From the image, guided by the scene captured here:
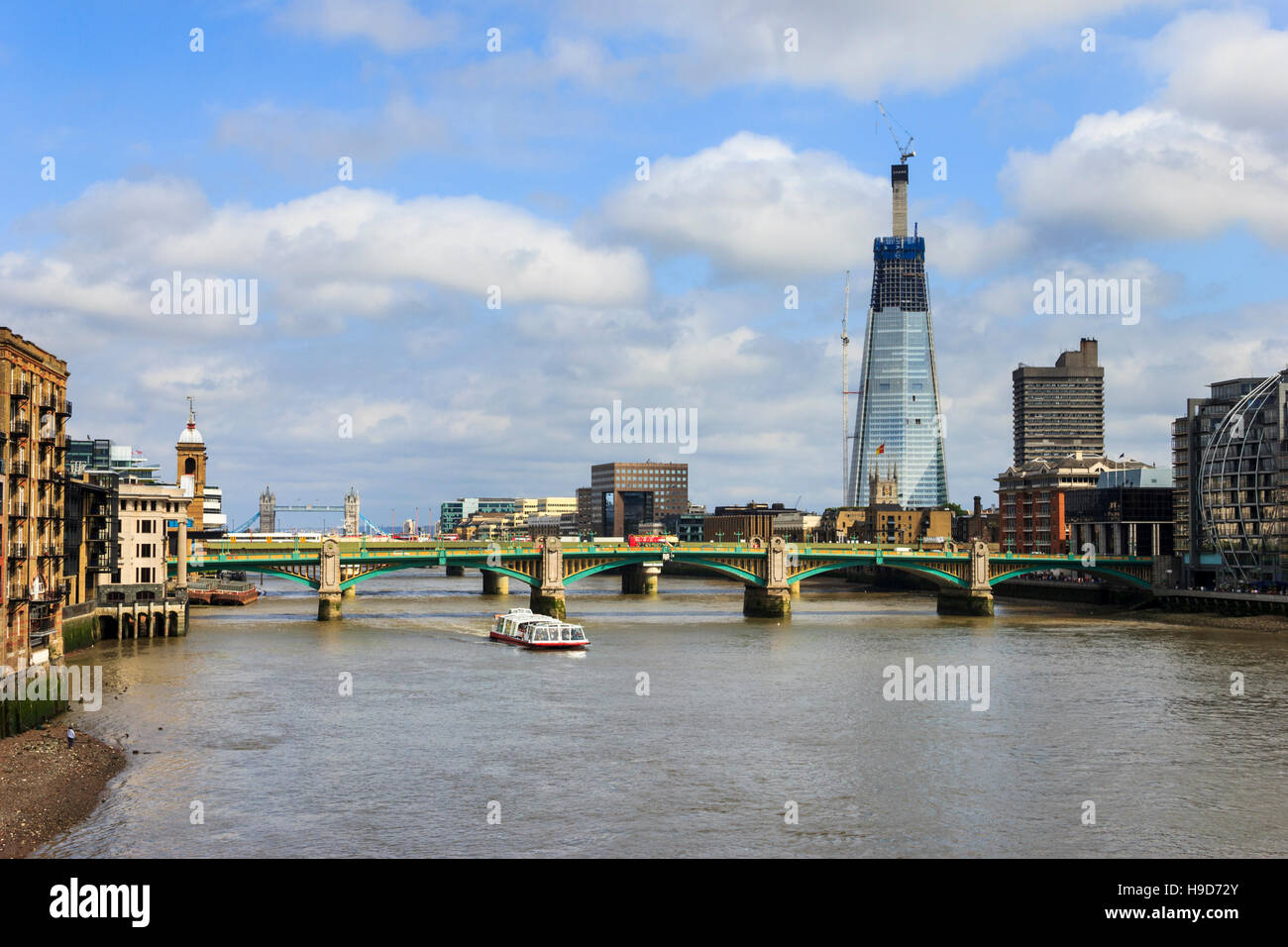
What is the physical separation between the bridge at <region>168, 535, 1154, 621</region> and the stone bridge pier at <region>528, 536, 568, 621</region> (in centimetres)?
9

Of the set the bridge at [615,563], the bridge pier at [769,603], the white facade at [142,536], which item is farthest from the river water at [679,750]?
the bridge pier at [769,603]

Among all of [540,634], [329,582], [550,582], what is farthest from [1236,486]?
[329,582]

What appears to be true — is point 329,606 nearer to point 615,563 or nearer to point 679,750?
point 615,563

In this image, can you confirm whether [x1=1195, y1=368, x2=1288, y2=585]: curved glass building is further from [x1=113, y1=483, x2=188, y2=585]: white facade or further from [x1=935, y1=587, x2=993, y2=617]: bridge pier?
[x1=113, y1=483, x2=188, y2=585]: white facade

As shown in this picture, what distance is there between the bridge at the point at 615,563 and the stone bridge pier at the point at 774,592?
0.32 feet

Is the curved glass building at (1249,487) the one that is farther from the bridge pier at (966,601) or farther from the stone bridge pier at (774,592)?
the stone bridge pier at (774,592)

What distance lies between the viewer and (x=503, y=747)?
2090 inches

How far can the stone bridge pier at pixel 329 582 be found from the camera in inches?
4412

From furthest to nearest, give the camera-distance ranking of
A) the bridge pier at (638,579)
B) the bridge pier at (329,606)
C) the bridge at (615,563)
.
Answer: the bridge pier at (638,579) → the bridge at (615,563) → the bridge pier at (329,606)

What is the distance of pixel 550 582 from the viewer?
119 metres

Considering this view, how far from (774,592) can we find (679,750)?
71.9 m

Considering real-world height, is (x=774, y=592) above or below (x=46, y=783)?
above

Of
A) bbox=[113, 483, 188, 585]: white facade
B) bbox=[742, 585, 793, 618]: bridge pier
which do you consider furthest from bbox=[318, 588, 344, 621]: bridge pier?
bbox=[742, 585, 793, 618]: bridge pier
